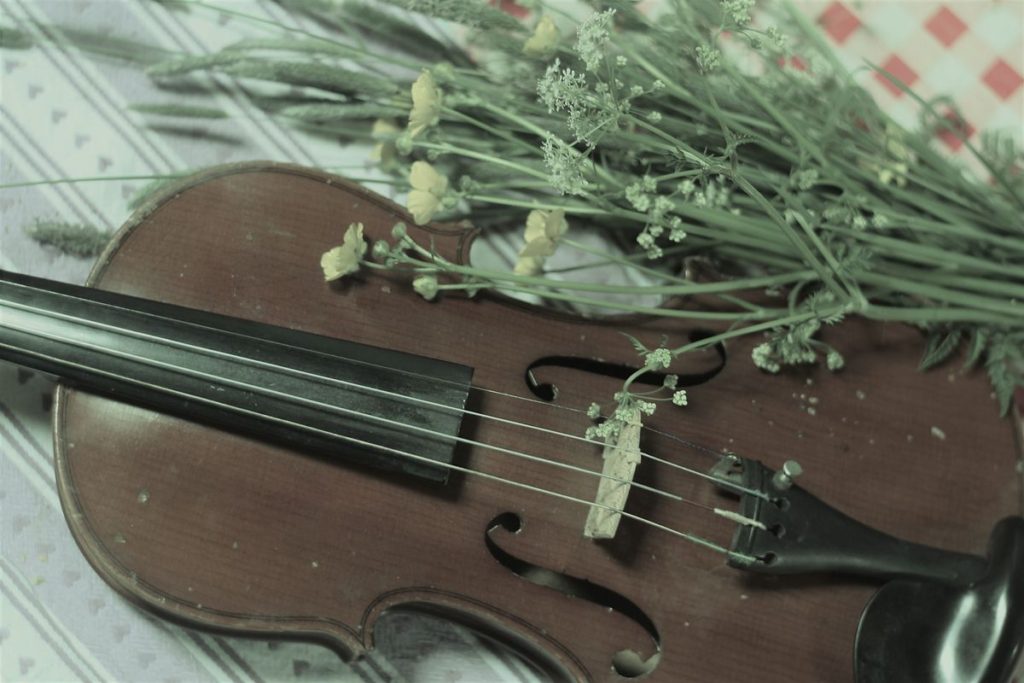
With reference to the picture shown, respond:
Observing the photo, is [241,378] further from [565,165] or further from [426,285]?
[565,165]

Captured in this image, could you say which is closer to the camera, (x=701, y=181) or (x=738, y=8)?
(x=738, y=8)

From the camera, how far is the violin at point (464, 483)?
1031mm

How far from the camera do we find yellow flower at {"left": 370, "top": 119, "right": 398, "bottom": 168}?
48.4 inches

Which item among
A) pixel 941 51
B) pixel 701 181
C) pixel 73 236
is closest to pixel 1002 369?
pixel 701 181

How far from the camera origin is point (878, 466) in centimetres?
113

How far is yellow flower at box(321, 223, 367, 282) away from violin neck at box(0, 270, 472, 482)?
0.11 m

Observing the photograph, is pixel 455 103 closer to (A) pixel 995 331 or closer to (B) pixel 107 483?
(B) pixel 107 483

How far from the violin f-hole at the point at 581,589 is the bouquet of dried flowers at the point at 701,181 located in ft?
0.74

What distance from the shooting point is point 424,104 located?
105 centimetres

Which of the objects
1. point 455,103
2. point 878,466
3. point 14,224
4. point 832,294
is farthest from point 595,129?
point 14,224

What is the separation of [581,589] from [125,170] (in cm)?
92

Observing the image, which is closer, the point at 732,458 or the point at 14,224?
the point at 732,458

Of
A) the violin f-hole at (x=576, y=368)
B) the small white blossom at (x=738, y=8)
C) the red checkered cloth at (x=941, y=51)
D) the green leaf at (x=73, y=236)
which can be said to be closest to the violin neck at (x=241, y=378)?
the violin f-hole at (x=576, y=368)

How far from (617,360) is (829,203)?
0.36 meters
